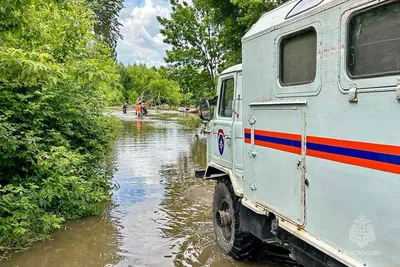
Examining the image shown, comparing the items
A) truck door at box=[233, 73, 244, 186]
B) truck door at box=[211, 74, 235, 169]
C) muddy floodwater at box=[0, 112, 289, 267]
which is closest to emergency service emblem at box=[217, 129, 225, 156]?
truck door at box=[211, 74, 235, 169]

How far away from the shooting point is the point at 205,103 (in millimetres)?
5070

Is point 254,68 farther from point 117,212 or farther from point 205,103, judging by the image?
point 117,212

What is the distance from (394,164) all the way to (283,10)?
6.83 ft

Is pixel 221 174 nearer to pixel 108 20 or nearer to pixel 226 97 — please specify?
pixel 226 97

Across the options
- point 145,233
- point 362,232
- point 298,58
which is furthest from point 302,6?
point 145,233

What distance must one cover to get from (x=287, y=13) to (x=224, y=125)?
1.89 metres

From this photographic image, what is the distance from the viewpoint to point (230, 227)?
474 cm

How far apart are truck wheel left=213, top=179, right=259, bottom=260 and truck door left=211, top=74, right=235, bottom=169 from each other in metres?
0.37

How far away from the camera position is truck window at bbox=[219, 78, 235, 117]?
4.80 meters

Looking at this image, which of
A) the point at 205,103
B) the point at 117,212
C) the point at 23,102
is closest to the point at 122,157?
the point at 117,212

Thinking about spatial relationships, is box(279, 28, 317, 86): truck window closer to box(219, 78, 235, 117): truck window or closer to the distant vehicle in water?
the distant vehicle in water

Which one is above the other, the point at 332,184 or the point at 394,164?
the point at 394,164

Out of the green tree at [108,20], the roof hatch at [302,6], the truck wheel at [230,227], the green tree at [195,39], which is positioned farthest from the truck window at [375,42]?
the green tree at [108,20]

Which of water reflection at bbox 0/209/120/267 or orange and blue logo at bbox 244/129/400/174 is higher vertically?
orange and blue logo at bbox 244/129/400/174
